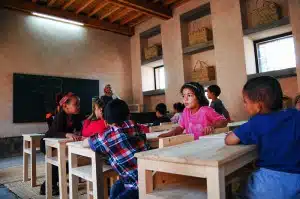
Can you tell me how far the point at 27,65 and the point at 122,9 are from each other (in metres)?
2.54

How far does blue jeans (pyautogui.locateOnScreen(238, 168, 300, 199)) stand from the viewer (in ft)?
3.12

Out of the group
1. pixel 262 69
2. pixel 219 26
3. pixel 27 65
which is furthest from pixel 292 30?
pixel 27 65

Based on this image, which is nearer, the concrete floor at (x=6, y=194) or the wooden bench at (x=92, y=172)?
the wooden bench at (x=92, y=172)

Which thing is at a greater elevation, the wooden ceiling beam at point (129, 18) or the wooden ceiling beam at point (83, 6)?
the wooden ceiling beam at point (129, 18)

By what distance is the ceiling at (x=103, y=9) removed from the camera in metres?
5.00

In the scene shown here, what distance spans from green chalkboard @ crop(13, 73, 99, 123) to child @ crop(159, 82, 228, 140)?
406cm

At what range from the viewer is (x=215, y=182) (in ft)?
2.64

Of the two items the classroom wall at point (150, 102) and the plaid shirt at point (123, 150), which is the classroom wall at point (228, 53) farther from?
the plaid shirt at point (123, 150)

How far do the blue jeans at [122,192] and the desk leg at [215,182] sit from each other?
1.94 ft

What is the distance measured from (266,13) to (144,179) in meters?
4.20

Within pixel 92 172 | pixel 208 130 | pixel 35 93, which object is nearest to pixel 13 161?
pixel 35 93

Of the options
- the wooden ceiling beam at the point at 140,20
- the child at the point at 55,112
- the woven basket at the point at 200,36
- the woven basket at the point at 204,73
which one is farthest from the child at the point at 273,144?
the wooden ceiling beam at the point at 140,20

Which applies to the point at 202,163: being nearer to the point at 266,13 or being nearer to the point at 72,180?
the point at 72,180

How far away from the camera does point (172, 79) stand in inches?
228
